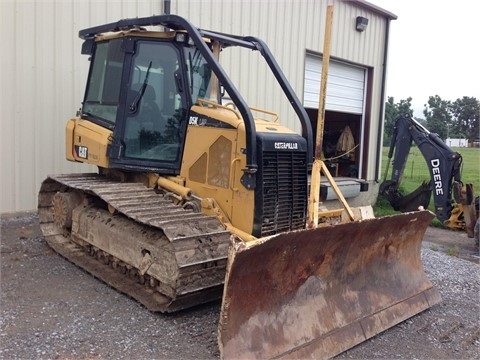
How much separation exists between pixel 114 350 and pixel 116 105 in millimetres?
2847

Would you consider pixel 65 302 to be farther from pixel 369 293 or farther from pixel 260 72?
pixel 260 72

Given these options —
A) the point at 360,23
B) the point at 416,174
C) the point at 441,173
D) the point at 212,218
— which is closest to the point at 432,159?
the point at 441,173

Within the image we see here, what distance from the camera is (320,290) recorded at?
159 inches

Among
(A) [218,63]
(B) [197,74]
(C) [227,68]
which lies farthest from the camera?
(C) [227,68]

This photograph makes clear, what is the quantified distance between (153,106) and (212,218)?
5.00 feet

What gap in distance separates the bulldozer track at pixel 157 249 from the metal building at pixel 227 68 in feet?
6.64

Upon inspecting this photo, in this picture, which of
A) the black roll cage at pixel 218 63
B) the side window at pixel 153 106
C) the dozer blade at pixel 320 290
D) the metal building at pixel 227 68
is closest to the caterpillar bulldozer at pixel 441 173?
Result: the metal building at pixel 227 68

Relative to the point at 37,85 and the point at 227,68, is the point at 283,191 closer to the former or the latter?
the point at 37,85

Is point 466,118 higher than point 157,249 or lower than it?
higher

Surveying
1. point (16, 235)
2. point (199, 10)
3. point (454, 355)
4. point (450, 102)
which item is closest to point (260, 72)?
point (199, 10)

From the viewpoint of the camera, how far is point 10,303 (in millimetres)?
4379

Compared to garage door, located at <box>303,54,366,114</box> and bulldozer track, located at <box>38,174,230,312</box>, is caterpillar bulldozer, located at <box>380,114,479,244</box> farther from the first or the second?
bulldozer track, located at <box>38,174,230,312</box>

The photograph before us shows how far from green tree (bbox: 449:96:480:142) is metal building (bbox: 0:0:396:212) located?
36180mm

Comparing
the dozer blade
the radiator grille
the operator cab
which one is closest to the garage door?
the operator cab
